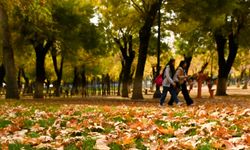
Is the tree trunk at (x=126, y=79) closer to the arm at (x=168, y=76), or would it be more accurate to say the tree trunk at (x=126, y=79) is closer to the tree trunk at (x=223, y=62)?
the tree trunk at (x=223, y=62)

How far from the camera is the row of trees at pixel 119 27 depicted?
28.4 metres

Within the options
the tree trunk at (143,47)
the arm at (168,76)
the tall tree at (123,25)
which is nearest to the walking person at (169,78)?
the arm at (168,76)

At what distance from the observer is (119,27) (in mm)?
36906

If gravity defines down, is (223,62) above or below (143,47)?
below

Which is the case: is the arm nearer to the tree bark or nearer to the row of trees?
the row of trees

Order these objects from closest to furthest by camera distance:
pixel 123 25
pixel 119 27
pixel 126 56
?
pixel 123 25 < pixel 119 27 < pixel 126 56

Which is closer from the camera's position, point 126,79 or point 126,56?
point 126,79

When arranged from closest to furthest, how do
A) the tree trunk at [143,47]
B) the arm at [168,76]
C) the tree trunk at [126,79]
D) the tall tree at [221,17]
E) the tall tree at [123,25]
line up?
the arm at [168,76] < the tall tree at [221,17] < the tree trunk at [143,47] < the tall tree at [123,25] < the tree trunk at [126,79]

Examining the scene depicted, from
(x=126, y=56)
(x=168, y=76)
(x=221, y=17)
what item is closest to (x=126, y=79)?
(x=126, y=56)

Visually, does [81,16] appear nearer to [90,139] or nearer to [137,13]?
[137,13]

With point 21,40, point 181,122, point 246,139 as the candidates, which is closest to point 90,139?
point 246,139

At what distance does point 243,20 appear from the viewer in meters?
36.5

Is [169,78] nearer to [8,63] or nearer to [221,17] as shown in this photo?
[8,63]

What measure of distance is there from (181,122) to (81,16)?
28.3 meters
